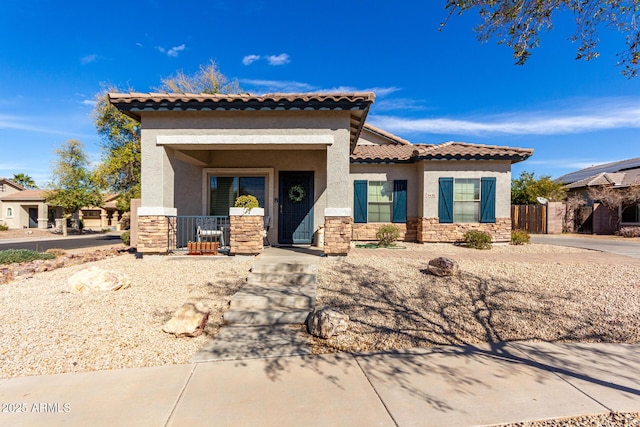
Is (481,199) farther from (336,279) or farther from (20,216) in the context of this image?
(20,216)

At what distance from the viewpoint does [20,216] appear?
108 ft

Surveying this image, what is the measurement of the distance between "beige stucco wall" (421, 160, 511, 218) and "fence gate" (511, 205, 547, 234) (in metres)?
7.45

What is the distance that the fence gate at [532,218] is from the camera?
17531 mm

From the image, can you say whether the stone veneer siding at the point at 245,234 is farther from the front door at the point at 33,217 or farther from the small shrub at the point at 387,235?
the front door at the point at 33,217

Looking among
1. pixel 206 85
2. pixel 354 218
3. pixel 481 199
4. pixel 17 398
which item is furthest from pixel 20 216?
pixel 481 199

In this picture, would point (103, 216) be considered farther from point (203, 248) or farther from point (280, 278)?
point (280, 278)

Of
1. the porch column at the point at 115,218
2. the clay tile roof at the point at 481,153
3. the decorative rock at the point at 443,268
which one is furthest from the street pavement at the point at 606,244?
the porch column at the point at 115,218

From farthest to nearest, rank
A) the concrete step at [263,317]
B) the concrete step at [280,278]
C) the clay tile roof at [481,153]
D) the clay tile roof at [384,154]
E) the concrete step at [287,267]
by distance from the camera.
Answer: the clay tile roof at [384,154] < the clay tile roof at [481,153] < the concrete step at [287,267] < the concrete step at [280,278] < the concrete step at [263,317]

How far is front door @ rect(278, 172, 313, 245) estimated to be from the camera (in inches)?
Result: 413

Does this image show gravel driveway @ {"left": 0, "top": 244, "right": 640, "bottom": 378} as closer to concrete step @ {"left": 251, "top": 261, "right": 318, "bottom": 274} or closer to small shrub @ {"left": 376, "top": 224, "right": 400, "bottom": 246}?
concrete step @ {"left": 251, "top": 261, "right": 318, "bottom": 274}

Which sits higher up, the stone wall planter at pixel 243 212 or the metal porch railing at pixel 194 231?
the stone wall planter at pixel 243 212

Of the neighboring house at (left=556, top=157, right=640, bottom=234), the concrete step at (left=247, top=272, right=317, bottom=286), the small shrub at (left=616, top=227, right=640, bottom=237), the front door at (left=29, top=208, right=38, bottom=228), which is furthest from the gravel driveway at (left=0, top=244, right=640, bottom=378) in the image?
the front door at (left=29, top=208, right=38, bottom=228)

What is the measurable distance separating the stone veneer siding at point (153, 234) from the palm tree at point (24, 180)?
5263cm

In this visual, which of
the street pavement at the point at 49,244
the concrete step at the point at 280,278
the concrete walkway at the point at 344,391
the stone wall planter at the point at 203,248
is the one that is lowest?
the street pavement at the point at 49,244
